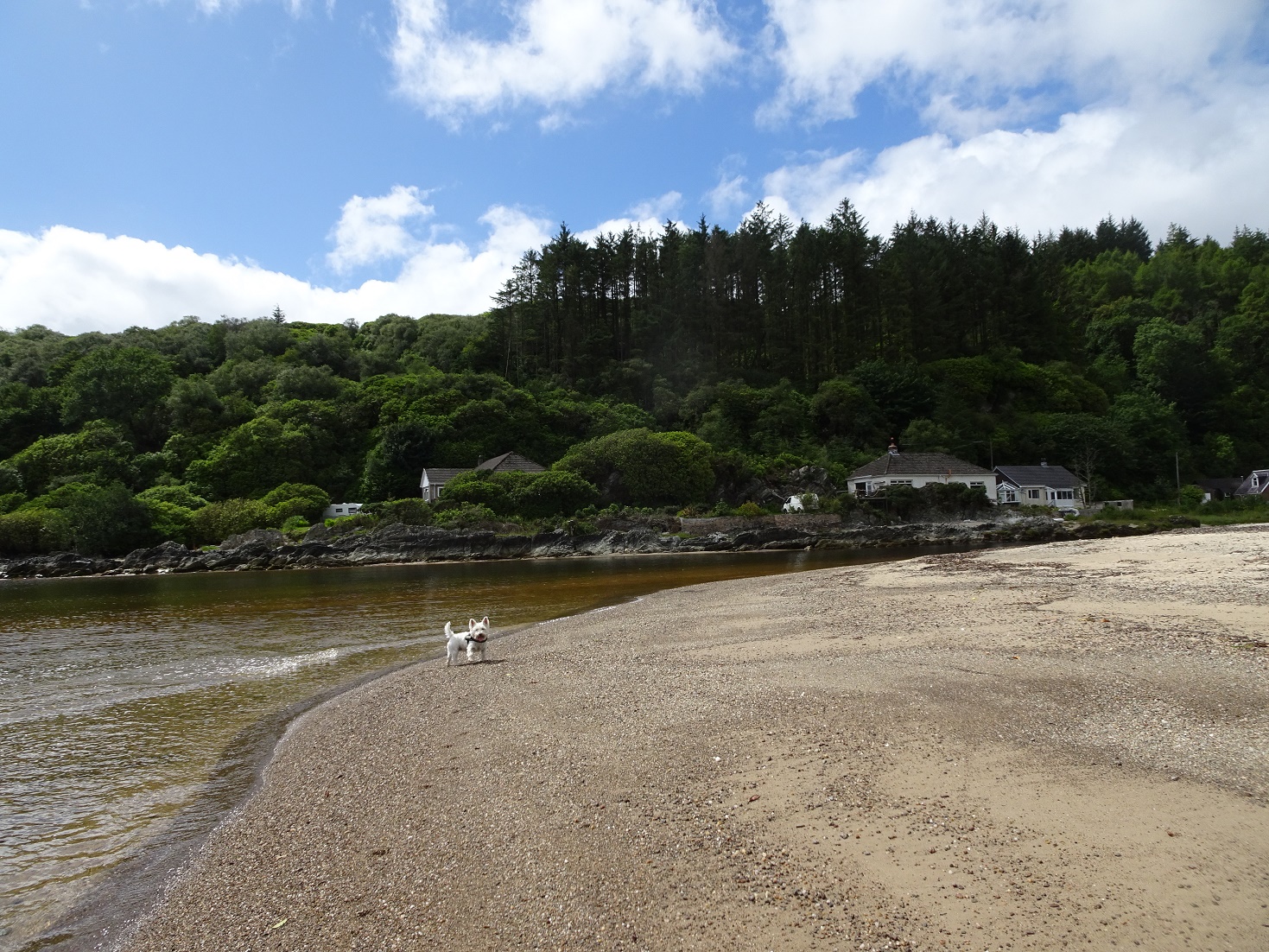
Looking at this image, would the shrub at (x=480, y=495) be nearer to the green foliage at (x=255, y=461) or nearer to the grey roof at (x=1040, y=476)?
the green foliage at (x=255, y=461)

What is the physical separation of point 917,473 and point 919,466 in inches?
29.7

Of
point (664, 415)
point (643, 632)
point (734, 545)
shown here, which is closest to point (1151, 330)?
point (664, 415)

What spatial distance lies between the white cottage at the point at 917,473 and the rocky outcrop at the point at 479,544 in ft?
23.4

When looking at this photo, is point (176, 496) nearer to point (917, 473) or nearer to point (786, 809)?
point (917, 473)

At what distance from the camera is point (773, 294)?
7331 cm

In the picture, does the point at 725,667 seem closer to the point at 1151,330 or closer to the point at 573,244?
the point at 573,244

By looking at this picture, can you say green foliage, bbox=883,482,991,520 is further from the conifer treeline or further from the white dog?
the white dog

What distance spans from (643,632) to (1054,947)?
11554mm

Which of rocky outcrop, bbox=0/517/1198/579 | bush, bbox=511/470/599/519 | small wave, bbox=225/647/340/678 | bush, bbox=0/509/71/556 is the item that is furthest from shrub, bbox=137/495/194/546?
small wave, bbox=225/647/340/678

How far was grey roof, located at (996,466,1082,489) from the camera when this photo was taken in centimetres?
5772

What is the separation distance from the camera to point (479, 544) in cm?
4838

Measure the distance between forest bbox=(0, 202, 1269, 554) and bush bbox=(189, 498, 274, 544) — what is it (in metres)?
0.19

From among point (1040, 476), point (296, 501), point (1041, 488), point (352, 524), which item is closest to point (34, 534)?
point (296, 501)

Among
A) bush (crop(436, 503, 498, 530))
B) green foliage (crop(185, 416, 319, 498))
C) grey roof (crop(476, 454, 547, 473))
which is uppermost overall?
green foliage (crop(185, 416, 319, 498))
